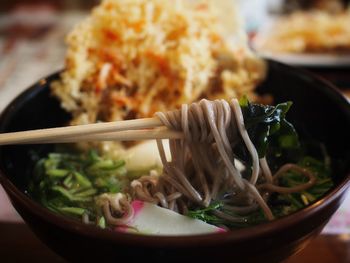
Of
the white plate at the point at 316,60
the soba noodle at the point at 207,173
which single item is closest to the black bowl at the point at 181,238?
the soba noodle at the point at 207,173

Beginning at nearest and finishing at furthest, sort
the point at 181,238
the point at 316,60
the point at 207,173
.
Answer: the point at 181,238 < the point at 207,173 < the point at 316,60

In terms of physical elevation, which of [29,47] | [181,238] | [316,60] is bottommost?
[181,238]

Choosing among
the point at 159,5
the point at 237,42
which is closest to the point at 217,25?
the point at 237,42

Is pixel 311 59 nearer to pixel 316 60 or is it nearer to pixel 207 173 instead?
pixel 316 60

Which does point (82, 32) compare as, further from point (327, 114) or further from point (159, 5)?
point (327, 114)

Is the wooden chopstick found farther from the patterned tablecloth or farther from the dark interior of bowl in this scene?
the patterned tablecloth

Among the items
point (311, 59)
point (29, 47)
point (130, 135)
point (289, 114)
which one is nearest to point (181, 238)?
point (130, 135)
